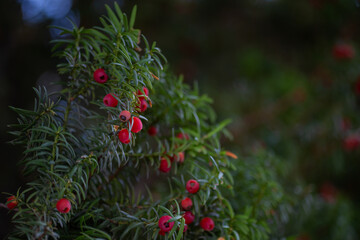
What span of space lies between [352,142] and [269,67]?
0.80 metres

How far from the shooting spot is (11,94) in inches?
44.0

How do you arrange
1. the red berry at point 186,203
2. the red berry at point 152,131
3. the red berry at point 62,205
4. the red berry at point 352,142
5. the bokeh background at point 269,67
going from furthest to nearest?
the red berry at point 352,142 → the bokeh background at point 269,67 → the red berry at point 152,131 → the red berry at point 186,203 → the red berry at point 62,205

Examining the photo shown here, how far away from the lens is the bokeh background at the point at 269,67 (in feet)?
3.77

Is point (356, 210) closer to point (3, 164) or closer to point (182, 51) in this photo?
point (182, 51)

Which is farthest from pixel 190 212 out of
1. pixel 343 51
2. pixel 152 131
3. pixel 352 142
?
pixel 343 51

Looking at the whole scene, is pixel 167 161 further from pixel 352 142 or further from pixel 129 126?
pixel 352 142

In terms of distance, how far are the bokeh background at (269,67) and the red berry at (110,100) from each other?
2.15ft

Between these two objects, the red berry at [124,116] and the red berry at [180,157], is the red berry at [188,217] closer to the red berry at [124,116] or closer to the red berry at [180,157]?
the red berry at [180,157]

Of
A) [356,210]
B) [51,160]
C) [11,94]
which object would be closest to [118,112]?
[51,160]

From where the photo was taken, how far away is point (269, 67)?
2004 mm

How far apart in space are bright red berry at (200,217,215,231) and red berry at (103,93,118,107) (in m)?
0.26

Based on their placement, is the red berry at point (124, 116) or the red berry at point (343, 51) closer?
the red berry at point (124, 116)

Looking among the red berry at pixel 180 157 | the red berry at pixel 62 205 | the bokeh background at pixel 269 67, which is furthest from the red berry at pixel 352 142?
the red berry at pixel 62 205

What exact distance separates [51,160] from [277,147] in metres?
1.28
